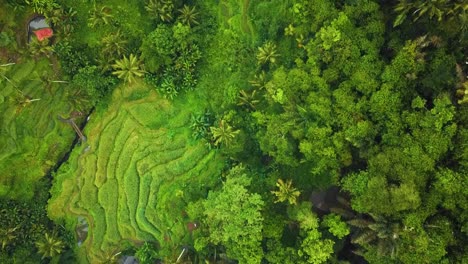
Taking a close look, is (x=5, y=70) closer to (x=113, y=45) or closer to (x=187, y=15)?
(x=113, y=45)

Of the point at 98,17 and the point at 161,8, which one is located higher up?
the point at 161,8

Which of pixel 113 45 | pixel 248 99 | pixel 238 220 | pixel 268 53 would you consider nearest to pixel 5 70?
pixel 113 45

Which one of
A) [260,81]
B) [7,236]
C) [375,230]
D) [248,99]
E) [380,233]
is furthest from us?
[7,236]

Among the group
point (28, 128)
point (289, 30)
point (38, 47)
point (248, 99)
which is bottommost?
point (28, 128)

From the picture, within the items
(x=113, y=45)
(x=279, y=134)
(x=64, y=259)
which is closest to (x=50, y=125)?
(x=113, y=45)

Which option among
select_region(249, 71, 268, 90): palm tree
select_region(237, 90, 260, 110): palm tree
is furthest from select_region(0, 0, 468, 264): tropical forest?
select_region(237, 90, 260, 110): palm tree

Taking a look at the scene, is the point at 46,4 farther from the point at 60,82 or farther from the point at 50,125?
the point at 50,125

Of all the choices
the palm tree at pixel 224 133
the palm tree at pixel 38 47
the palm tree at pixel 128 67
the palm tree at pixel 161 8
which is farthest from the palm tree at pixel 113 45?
the palm tree at pixel 224 133

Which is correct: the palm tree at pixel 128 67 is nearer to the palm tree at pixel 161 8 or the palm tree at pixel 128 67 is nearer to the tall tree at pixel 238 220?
the palm tree at pixel 161 8
